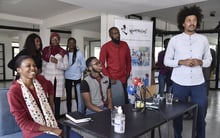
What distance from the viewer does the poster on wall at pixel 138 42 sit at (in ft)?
13.6

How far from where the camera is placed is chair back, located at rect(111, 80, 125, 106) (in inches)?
96.8

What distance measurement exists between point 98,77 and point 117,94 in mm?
341

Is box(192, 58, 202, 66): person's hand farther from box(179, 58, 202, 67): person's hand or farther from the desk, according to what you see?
the desk

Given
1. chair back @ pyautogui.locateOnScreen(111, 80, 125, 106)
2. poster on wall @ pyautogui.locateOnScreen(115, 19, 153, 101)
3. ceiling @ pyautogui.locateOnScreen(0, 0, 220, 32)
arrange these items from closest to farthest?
chair back @ pyautogui.locateOnScreen(111, 80, 125, 106)
ceiling @ pyautogui.locateOnScreen(0, 0, 220, 32)
poster on wall @ pyautogui.locateOnScreen(115, 19, 153, 101)

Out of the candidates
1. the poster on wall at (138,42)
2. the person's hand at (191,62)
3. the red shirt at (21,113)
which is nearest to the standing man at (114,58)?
the poster on wall at (138,42)

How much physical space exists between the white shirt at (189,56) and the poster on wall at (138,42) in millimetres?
2087

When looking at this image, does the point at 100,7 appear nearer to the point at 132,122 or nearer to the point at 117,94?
the point at 117,94

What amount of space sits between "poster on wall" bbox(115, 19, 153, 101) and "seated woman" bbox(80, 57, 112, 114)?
1805 mm

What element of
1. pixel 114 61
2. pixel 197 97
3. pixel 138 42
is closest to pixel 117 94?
pixel 114 61

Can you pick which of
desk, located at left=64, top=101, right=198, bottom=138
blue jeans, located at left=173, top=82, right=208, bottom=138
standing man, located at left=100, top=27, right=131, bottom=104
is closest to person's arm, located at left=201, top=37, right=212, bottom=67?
blue jeans, located at left=173, top=82, right=208, bottom=138

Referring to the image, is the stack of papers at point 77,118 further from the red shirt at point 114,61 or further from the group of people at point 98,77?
the red shirt at point 114,61

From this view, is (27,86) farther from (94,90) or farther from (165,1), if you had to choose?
(165,1)

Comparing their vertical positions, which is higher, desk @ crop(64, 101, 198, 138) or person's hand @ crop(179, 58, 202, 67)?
person's hand @ crop(179, 58, 202, 67)

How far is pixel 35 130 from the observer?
1.57 m
